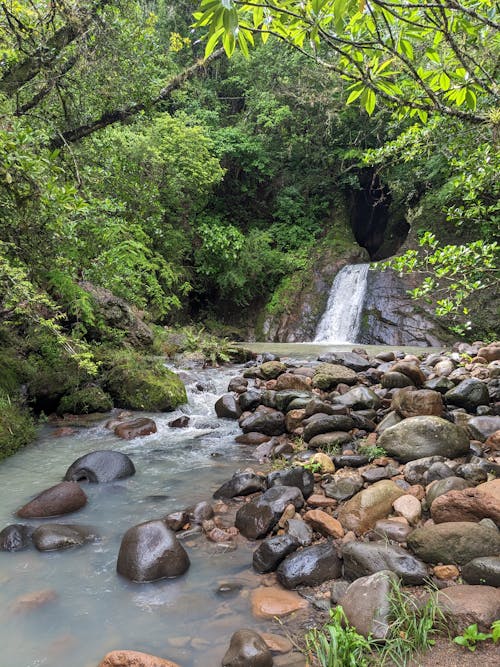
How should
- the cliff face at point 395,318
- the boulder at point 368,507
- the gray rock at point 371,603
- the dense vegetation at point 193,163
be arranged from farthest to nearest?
the cliff face at point 395,318, the dense vegetation at point 193,163, the boulder at point 368,507, the gray rock at point 371,603

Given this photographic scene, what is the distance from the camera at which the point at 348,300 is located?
16.1 meters

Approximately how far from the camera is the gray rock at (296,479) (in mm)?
4094

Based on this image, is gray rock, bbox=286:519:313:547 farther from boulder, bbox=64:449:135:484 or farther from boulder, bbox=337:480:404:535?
boulder, bbox=64:449:135:484

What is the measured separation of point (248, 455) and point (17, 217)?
3.84 m

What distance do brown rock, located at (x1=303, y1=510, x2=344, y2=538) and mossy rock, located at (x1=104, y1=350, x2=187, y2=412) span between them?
14.1 ft

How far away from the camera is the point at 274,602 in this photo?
2742mm

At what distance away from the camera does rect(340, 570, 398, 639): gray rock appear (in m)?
2.27

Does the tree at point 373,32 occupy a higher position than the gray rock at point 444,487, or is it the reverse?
the tree at point 373,32

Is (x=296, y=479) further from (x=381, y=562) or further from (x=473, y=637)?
(x=473, y=637)

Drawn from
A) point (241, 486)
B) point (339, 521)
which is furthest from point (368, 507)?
point (241, 486)

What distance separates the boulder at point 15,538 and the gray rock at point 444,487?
3.06 meters

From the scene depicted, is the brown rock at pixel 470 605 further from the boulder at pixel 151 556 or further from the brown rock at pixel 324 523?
the boulder at pixel 151 556

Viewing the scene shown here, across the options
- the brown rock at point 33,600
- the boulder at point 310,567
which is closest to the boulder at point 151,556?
Result: the brown rock at point 33,600

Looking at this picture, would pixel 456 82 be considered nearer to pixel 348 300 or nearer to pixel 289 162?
pixel 348 300
